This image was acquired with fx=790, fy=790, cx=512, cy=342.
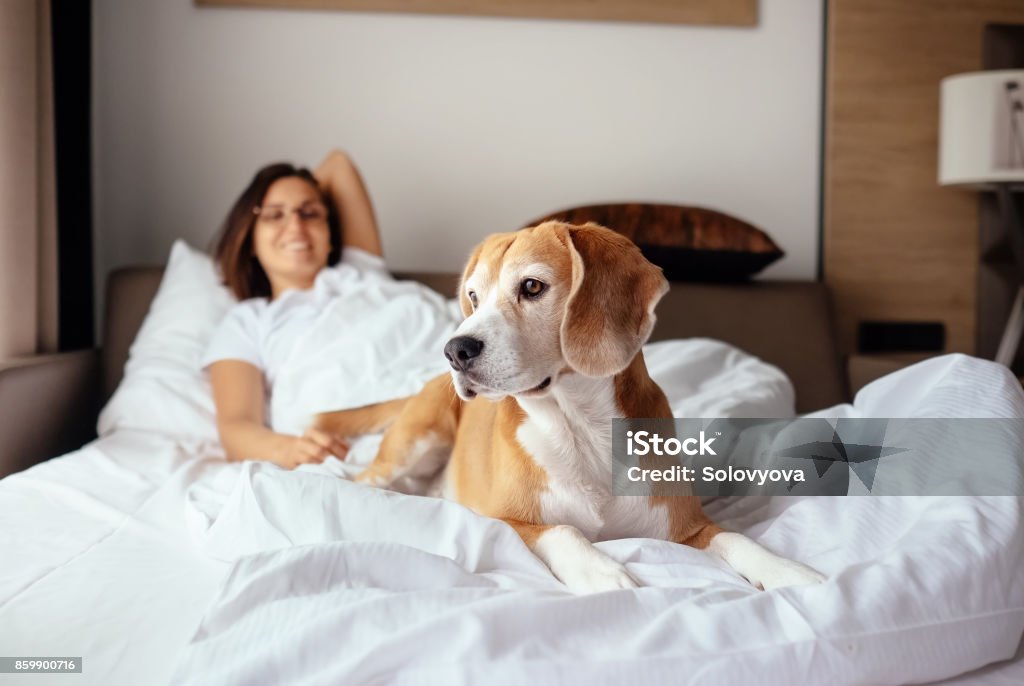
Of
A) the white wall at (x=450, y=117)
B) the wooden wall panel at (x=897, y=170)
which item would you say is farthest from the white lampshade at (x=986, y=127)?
the white wall at (x=450, y=117)

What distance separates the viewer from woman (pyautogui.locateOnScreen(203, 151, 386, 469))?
1.90 m

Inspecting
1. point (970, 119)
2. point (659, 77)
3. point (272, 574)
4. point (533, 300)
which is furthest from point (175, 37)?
point (970, 119)

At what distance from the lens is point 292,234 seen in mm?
2146

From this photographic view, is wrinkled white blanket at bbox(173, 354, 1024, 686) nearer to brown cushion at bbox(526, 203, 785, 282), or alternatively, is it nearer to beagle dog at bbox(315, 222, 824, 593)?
beagle dog at bbox(315, 222, 824, 593)

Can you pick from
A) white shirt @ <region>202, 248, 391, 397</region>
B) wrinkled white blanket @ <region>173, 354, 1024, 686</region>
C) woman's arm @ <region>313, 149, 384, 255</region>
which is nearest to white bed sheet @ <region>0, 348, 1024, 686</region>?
wrinkled white blanket @ <region>173, 354, 1024, 686</region>

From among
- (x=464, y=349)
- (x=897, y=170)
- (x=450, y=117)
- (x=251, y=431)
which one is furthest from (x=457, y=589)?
(x=897, y=170)

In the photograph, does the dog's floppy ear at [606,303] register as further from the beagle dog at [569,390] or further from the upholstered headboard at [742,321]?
the upholstered headboard at [742,321]

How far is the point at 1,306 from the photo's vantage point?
186 cm

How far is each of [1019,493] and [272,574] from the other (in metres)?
0.89

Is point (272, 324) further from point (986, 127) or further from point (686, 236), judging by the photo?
point (986, 127)

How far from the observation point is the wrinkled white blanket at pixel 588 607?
0.75 m

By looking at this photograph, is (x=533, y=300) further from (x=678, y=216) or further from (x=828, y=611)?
(x=678, y=216)

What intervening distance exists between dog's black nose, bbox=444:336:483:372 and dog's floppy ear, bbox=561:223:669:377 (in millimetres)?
118

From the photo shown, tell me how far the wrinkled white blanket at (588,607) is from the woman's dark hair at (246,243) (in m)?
1.30
